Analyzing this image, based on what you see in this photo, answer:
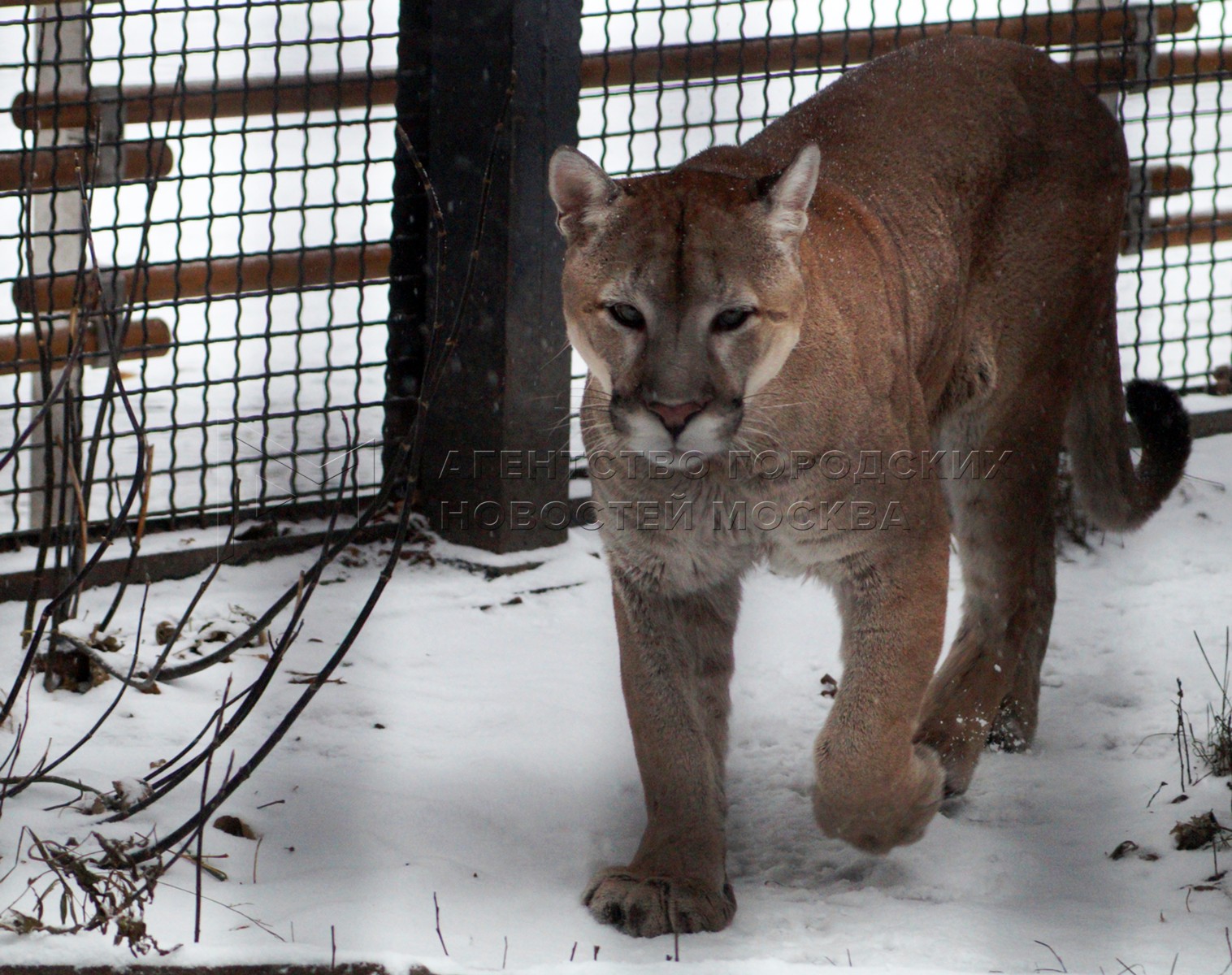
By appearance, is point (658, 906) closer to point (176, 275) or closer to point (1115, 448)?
point (1115, 448)

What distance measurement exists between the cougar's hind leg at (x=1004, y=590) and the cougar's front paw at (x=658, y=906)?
829 millimetres

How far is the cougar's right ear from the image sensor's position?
2689mm

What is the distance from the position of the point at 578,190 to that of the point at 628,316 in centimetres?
30

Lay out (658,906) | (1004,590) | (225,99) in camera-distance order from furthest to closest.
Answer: (225,99) → (1004,590) → (658,906)

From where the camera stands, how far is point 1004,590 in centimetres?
338

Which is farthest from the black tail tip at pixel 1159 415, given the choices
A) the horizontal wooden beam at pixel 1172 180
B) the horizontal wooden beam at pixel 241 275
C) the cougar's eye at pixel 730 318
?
the horizontal wooden beam at pixel 241 275

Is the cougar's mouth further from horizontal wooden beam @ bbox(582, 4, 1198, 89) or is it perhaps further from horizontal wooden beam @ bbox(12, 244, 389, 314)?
horizontal wooden beam @ bbox(582, 4, 1198, 89)

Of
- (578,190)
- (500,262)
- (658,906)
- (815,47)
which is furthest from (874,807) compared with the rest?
(815,47)

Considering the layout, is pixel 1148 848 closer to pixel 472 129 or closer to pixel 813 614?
pixel 813 614

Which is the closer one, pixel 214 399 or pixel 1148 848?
pixel 1148 848

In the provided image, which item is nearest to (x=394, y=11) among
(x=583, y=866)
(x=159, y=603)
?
(x=159, y=603)

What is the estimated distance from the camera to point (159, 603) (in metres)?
3.88

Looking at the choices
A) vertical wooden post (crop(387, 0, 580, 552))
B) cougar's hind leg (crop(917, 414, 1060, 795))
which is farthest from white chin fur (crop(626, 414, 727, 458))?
vertical wooden post (crop(387, 0, 580, 552))

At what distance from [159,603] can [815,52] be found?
2.61 m
